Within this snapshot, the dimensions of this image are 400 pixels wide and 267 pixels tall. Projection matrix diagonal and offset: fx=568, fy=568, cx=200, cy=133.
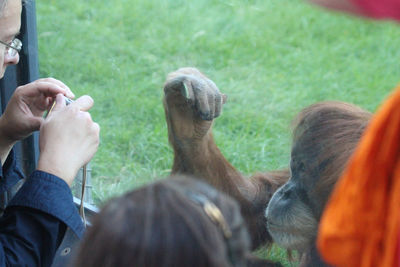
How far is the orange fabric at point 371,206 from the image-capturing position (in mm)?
730

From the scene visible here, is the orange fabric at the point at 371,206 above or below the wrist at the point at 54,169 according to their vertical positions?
above

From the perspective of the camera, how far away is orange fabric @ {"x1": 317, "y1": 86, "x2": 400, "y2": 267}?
2.39 feet

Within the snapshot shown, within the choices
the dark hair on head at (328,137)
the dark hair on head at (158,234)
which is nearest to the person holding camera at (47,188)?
the dark hair on head at (158,234)

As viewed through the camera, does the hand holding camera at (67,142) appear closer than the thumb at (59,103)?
Yes

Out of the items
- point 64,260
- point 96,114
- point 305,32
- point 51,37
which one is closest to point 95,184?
point 96,114

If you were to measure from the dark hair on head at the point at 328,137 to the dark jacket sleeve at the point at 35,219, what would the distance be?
674 mm

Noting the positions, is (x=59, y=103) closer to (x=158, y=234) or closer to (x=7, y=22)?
(x=7, y=22)

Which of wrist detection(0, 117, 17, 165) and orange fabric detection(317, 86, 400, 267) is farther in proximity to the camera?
wrist detection(0, 117, 17, 165)

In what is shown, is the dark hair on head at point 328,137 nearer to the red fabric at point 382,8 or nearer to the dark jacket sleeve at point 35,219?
the dark jacket sleeve at point 35,219

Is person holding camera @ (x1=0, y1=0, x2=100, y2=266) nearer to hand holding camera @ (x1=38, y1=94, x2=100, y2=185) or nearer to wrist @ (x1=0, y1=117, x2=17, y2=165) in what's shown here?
hand holding camera @ (x1=38, y1=94, x2=100, y2=185)

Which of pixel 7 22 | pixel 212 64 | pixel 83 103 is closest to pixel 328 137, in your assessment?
pixel 83 103

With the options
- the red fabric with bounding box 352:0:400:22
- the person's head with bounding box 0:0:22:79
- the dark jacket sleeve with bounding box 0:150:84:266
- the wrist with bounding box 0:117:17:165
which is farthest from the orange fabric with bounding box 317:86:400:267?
the wrist with bounding box 0:117:17:165

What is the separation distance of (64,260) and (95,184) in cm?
54

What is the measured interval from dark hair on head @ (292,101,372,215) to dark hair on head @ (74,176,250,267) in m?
0.74
